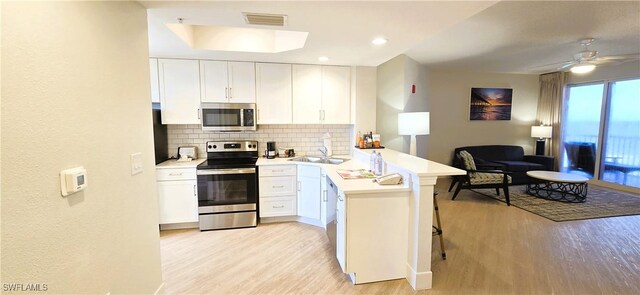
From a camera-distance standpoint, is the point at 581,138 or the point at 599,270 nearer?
the point at 599,270

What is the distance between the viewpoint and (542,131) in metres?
6.09

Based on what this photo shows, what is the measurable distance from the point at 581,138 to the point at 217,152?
733cm

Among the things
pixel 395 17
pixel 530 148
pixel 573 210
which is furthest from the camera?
pixel 530 148

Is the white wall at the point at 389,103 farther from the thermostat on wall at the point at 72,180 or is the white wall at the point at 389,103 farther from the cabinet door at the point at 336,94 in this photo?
the thermostat on wall at the point at 72,180

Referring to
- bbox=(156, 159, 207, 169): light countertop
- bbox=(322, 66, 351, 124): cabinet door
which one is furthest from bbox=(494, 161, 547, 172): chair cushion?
bbox=(156, 159, 207, 169): light countertop

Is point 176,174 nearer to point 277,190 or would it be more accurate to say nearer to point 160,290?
point 277,190

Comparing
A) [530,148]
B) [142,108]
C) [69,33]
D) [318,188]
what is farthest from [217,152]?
[530,148]

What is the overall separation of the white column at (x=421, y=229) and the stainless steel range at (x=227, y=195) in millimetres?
1990

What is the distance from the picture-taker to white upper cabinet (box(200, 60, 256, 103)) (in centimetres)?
348

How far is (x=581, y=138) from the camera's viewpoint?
5.83 m

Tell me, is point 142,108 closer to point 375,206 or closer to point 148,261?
point 148,261

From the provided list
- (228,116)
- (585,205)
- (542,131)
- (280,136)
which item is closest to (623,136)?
(542,131)

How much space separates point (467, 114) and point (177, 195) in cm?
596

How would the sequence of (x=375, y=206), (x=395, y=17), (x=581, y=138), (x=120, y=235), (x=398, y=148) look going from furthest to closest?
(x=581, y=138)
(x=398, y=148)
(x=375, y=206)
(x=395, y=17)
(x=120, y=235)
